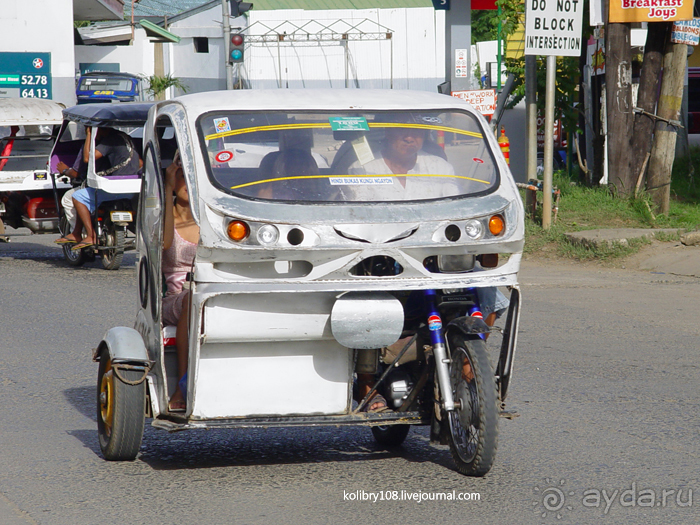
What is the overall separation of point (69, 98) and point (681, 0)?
1963 cm

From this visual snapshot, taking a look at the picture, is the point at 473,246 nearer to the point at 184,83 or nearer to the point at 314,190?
the point at 314,190

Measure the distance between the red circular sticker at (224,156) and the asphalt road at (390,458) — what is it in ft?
4.90

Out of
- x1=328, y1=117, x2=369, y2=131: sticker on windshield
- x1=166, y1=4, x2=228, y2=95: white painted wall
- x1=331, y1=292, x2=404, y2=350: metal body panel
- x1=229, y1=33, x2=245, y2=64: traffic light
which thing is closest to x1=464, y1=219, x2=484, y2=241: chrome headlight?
x1=331, y1=292, x2=404, y2=350: metal body panel

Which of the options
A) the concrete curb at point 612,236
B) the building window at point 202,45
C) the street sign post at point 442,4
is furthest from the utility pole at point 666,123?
the building window at point 202,45

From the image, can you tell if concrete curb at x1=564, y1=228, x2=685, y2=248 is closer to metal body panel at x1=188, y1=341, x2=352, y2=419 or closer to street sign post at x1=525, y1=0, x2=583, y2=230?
street sign post at x1=525, y1=0, x2=583, y2=230

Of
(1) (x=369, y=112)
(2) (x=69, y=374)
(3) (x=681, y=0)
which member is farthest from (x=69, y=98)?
(1) (x=369, y=112)

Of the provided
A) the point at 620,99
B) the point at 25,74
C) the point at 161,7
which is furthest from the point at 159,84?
the point at 620,99

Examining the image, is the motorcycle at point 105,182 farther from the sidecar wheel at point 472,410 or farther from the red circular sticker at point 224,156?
the sidecar wheel at point 472,410

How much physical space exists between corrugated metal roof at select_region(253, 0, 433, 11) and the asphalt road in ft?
123

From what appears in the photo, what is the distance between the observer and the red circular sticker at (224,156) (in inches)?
179

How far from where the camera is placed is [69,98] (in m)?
28.5

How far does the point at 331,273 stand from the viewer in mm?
4348

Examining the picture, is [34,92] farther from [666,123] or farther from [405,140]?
[405,140]

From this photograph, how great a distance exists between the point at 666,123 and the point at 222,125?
10.4 m
